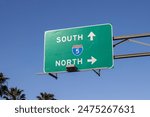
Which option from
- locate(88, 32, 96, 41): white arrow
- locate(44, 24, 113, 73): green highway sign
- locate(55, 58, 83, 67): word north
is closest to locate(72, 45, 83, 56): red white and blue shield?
locate(44, 24, 113, 73): green highway sign

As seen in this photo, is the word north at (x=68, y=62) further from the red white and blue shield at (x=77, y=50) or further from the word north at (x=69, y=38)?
the word north at (x=69, y=38)

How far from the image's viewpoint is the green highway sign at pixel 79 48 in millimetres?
14398

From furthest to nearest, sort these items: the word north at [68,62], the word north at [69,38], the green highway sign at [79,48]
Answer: the word north at [69,38] → the word north at [68,62] → the green highway sign at [79,48]

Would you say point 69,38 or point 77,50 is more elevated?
point 69,38

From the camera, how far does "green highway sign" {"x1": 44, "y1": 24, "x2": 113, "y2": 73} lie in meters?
14.4

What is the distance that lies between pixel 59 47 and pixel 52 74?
98cm

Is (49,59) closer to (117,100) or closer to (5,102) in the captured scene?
(5,102)

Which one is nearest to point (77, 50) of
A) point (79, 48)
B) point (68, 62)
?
point (79, 48)

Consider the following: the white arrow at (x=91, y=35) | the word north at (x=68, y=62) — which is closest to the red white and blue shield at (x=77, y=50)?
the word north at (x=68, y=62)

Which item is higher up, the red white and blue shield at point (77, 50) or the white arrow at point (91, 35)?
the white arrow at point (91, 35)

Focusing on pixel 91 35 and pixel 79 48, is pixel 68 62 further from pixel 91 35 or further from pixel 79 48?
pixel 91 35

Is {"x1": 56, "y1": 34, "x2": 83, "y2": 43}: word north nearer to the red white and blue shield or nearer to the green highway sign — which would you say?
the green highway sign

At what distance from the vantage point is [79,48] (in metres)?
14.7

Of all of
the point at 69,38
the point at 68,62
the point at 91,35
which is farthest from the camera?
the point at 69,38
